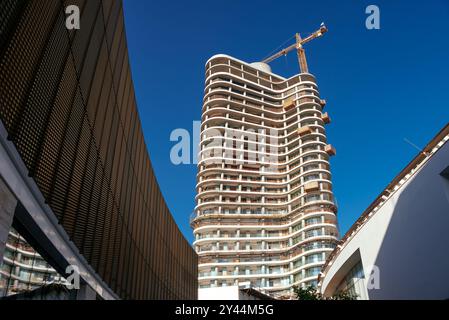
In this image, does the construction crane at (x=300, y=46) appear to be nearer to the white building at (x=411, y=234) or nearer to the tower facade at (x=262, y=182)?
the tower facade at (x=262, y=182)

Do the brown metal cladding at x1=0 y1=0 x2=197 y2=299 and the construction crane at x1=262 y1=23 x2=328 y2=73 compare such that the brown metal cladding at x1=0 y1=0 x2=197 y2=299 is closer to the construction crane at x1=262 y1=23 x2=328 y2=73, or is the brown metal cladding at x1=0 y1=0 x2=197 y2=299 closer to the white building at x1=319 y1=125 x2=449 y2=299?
the white building at x1=319 y1=125 x2=449 y2=299

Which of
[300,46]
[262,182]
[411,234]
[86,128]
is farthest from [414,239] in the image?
[300,46]

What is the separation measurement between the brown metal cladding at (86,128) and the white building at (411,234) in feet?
37.3

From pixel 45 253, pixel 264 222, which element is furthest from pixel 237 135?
pixel 45 253

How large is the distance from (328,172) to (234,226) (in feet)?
76.9

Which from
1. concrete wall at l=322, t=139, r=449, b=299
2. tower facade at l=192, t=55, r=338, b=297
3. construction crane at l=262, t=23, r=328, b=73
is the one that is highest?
construction crane at l=262, t=23, r=328, b=73

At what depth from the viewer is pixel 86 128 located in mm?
13172

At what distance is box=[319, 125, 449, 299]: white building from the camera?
14.7 m

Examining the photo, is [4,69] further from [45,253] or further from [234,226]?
[234,226]

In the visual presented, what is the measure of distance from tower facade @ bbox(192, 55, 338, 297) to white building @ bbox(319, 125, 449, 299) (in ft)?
202

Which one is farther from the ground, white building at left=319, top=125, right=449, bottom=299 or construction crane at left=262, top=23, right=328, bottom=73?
construction crane at left=262, top=23, right=328, bottom=73

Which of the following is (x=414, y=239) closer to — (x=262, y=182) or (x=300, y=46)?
(x=262, y=182)

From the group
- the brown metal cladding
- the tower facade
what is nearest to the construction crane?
the tower facade
